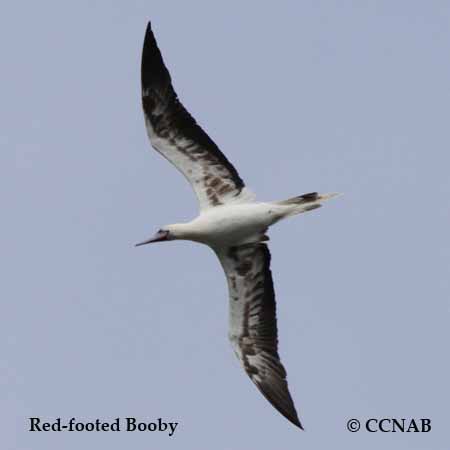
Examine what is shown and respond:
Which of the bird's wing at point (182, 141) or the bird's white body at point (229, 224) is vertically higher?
the bird's wing at point (182, 141)

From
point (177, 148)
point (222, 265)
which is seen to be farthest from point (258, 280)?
point (177, 148)

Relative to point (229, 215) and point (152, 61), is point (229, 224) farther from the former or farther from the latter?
point (152, 61)

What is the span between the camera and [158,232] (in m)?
24.7

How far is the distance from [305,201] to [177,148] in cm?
211

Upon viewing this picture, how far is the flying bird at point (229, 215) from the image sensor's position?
79.1 feet

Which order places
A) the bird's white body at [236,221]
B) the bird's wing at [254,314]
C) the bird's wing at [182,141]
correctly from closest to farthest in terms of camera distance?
the bird's white body at [236,221]
the bird's wing at [182,141]
the bird's wing at [254,314]

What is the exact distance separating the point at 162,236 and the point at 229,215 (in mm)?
1209

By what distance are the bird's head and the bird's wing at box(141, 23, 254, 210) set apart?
2.03 ft

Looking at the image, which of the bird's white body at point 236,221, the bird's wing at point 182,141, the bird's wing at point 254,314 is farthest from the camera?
the bird's wing at point 254,314

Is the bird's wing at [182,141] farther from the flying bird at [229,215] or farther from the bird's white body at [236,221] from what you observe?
the bird's white body at [236,221]

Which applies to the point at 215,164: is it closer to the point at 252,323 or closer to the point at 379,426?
the point at 252,323

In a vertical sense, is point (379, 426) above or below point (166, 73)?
below

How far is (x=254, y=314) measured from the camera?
2500cm

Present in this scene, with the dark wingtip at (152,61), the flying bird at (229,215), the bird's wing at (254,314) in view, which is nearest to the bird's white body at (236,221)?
the flying bird at (229,215)
